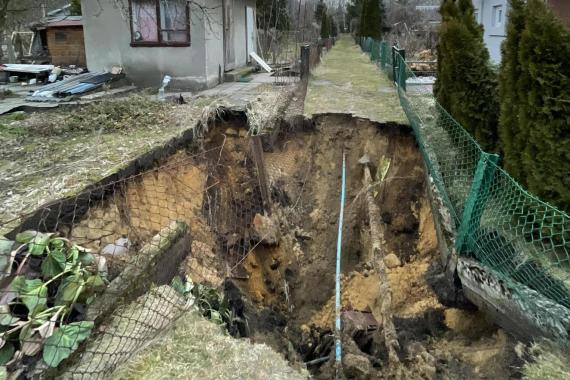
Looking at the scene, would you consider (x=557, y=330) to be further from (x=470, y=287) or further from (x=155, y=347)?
(x=155, y=347)

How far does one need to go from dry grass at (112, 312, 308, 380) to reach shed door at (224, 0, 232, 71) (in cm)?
1167

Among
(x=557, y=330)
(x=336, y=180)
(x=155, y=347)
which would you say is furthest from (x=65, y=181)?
(x=557, y=330)

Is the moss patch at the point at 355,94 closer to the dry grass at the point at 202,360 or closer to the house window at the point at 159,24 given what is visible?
the house window at the point at 159,24

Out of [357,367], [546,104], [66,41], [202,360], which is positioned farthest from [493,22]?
[202,360]

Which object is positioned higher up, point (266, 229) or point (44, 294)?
point (44, 294)

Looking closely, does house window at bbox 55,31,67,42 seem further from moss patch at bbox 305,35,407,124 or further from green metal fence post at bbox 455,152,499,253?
green metal fence post at bbox 455,152,499,253

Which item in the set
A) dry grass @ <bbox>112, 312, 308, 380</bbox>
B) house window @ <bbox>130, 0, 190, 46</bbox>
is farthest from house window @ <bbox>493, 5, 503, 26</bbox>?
dry grass @ <bbox>112, 312, 308, 380</bbox>

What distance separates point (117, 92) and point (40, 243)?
28.4 feet

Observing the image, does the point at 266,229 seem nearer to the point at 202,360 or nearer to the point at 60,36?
the point at 202,360

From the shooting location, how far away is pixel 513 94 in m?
4.29

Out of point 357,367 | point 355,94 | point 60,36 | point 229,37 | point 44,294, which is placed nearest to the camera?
point 44,294

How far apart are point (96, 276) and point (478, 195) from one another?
9.35 ft

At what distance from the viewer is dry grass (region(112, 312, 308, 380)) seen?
2.88 m

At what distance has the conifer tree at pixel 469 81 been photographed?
5.70m
